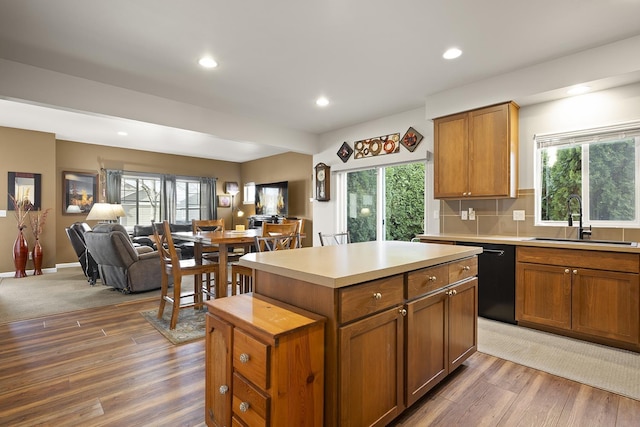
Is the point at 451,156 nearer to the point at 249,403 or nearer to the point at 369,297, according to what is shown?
the point at 369,297

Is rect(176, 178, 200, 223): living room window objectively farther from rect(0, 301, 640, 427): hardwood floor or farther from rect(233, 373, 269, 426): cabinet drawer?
rect(233, 373, 269, 426): cabinet drawer

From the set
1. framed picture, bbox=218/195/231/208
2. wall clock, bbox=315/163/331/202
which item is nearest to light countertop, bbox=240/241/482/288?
wall clock, bbox=315/163/331/202

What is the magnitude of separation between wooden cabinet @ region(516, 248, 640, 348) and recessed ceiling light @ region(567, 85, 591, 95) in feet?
5.18

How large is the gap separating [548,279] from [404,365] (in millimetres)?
2064

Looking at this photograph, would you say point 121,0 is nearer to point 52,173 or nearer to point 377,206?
point 377,206

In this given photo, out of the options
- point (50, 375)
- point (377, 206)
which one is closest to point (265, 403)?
point (50, 375)

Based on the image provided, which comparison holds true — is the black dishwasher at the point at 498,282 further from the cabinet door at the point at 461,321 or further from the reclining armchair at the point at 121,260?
the reclining armchair at the point at 121,260

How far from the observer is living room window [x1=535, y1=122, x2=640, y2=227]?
2.97 m

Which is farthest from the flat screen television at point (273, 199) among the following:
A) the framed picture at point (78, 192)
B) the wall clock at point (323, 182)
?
the framed picture at point (78, 192)

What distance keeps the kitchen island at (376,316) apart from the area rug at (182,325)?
1544 mm

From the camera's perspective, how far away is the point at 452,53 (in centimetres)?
294

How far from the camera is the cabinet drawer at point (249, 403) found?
1.22m

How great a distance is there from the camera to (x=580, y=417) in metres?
1.77

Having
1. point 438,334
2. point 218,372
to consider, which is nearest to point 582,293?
point 438,334
